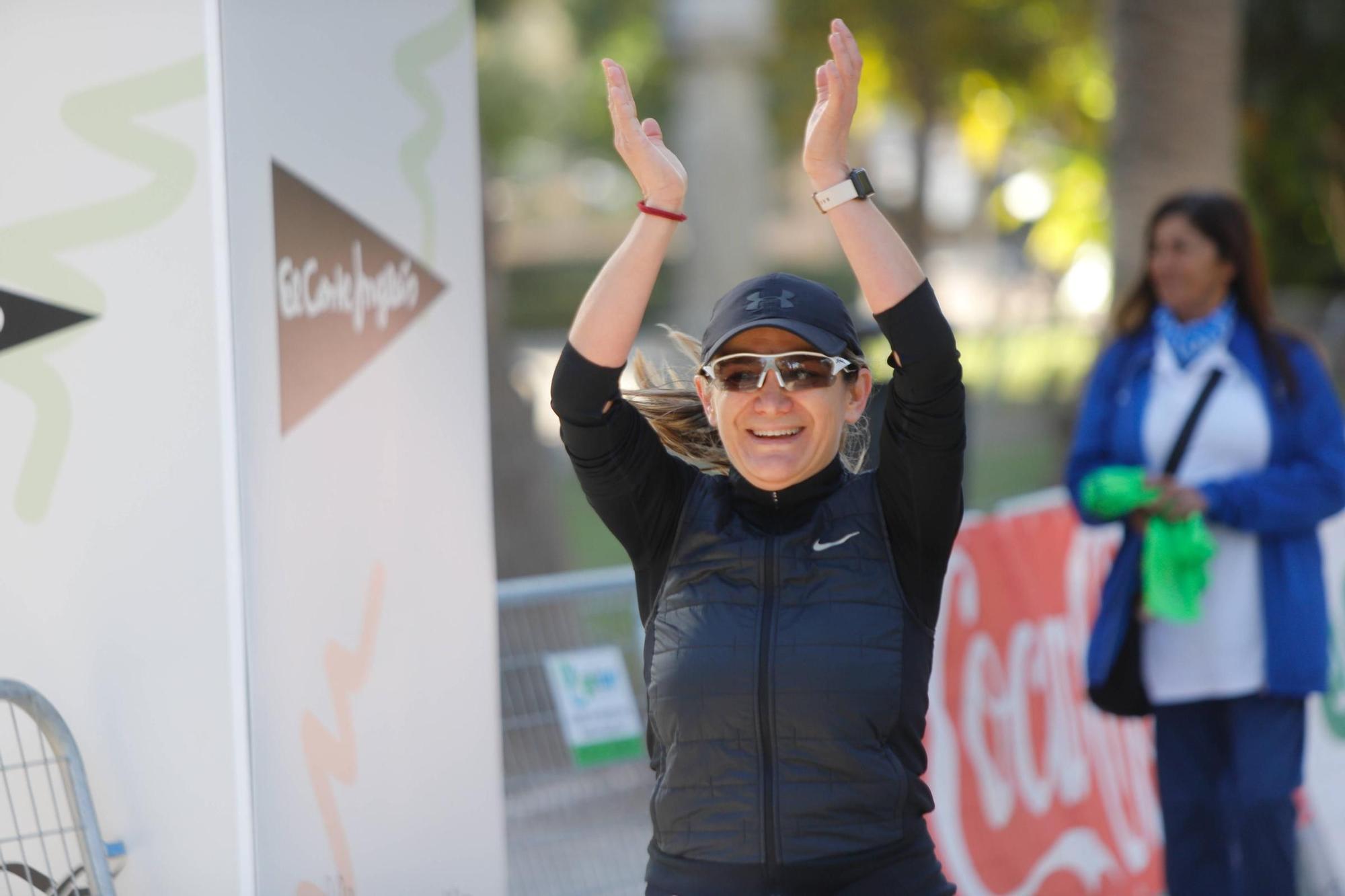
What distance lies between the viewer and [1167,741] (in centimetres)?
520

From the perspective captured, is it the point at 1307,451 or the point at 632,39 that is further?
the point at 632,39

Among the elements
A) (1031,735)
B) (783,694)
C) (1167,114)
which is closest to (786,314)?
(783,694)

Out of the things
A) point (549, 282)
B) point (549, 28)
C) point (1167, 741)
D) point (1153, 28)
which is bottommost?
point (1167, 741)

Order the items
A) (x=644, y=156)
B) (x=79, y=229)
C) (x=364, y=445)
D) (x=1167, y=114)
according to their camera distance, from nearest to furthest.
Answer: (x=644, y=156)
(x=79, y=229)
(x=364, y=445)
(x=1167, y=114)

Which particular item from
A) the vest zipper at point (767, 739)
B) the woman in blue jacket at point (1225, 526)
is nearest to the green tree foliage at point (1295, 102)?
the woman in blue jacket at point (1225, 526)

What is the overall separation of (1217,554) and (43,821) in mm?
3411

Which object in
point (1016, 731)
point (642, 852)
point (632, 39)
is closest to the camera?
point (642, 852)

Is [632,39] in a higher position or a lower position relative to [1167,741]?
higher

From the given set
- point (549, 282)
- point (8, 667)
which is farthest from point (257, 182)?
point (549, 282)

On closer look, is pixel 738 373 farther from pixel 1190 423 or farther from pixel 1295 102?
pixel 1295 102

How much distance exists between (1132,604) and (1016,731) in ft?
3.68

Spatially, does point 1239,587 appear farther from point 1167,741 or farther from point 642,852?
point 642,852

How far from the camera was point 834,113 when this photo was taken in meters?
2.78

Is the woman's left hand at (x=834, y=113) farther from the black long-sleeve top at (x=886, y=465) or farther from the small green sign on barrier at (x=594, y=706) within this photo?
the small green sign on barrier at (x=594, y=706)
